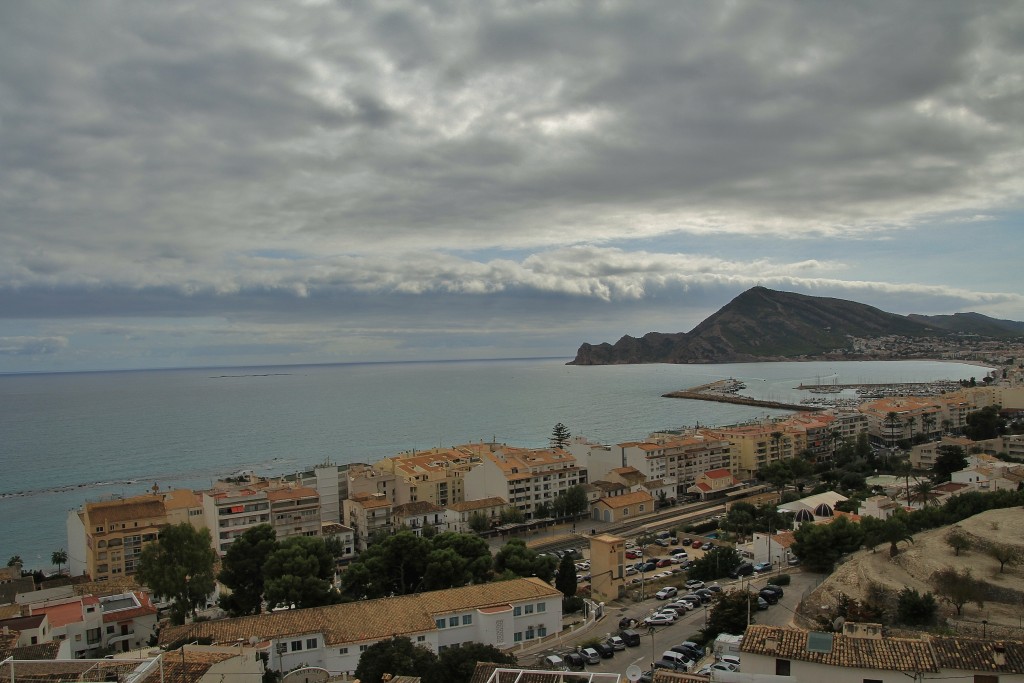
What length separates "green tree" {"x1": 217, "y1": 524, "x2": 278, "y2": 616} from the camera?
19.3 m

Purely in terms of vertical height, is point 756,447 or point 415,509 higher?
point 756,447

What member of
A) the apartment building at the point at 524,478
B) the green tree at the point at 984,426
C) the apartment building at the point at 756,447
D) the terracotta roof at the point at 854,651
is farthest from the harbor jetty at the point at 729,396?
the terracotta roof at the point at 854,651

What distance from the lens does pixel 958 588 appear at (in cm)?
1501

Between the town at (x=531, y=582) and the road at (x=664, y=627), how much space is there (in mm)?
89

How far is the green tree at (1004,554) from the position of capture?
15953 mm

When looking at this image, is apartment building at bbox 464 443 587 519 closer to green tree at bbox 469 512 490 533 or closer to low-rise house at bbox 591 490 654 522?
low-rise house at bbox 591 490 654 522

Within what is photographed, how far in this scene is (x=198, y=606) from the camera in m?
21.6

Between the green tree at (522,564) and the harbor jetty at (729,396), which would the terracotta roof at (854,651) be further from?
the harbor jetty at (729,396)

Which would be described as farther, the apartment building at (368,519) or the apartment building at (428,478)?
the apartment building at (428,478)

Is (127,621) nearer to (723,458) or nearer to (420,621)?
(420,621)

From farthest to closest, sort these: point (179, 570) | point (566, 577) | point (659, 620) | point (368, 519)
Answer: point (368, 519) < point (566, 577) < point (179, 570) < point (659, 620)

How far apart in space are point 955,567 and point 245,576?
17974mm

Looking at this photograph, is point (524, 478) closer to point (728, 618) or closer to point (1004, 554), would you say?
point (728, 618)

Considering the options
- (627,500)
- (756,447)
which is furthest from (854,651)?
(756,447)
